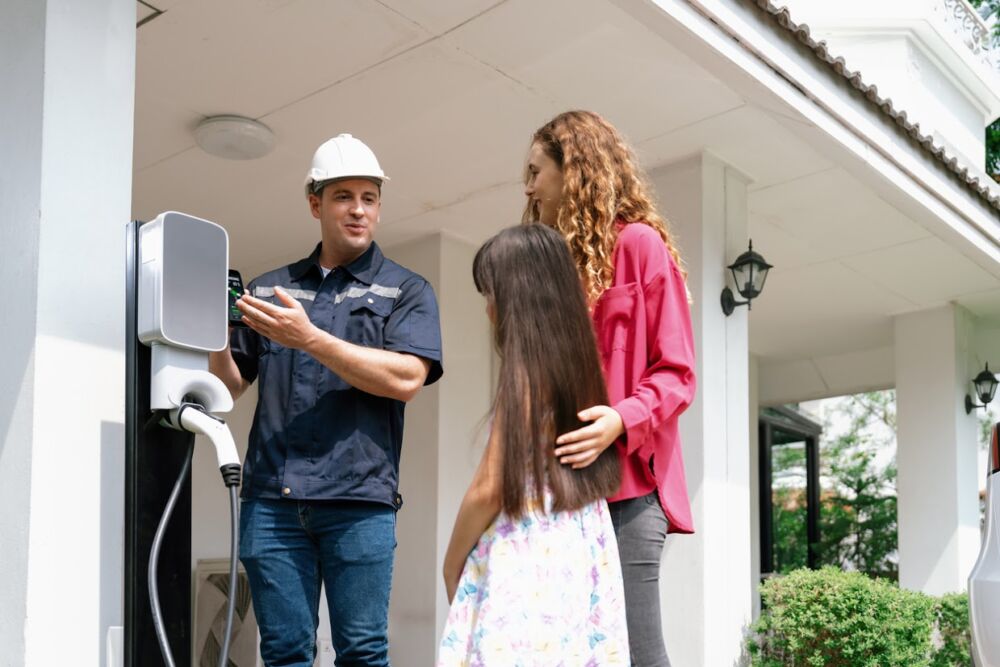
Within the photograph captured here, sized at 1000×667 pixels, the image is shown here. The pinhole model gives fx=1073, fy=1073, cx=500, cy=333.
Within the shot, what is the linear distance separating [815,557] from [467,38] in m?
10.4

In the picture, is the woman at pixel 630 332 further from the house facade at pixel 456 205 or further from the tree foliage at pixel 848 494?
the tree foliage at pixel 848 494

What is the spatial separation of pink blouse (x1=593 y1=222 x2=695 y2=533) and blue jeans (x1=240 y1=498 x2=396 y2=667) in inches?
24.2

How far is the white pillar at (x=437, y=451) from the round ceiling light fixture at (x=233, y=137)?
4.94 feet

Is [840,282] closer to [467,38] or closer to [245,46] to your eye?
[467,38]

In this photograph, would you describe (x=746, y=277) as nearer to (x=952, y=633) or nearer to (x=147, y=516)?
(x=952, y=633)

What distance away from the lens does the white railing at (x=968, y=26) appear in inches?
352

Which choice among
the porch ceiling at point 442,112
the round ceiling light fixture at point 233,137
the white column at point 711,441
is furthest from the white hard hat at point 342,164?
the white column at point 711,441

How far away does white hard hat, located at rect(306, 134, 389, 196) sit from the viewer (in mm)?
2570

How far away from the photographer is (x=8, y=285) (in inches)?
86.9

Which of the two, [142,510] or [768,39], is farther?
[768,39]

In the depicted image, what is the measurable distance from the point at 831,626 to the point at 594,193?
11.8 feet

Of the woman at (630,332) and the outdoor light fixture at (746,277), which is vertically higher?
the outdoor light fixture at (746,277)

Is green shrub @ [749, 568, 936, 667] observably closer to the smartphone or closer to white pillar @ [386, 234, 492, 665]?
white pillar @ [386, 234, 492, 665]

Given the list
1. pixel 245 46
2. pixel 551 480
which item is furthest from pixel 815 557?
pixel 551 480
